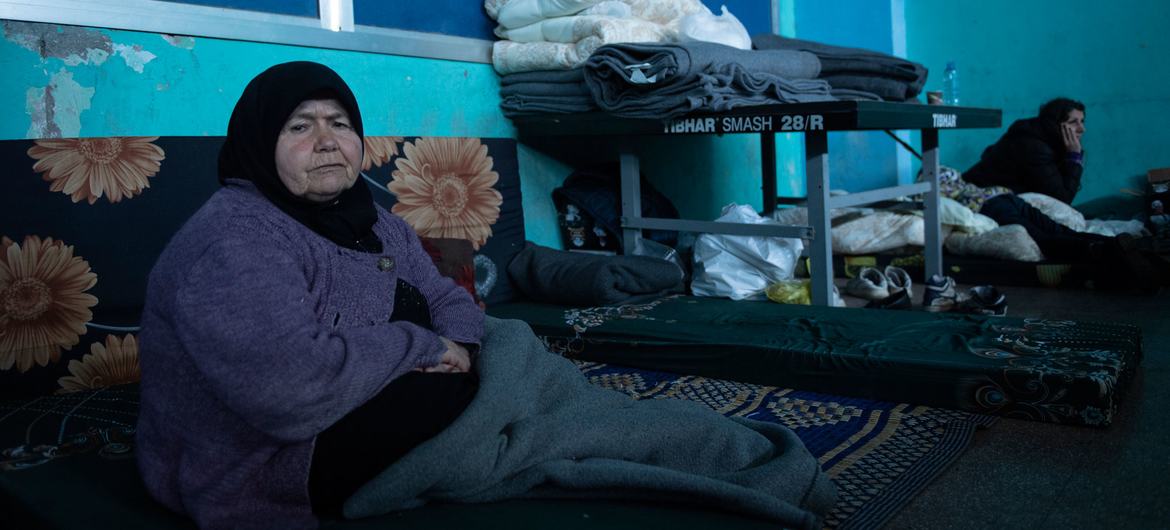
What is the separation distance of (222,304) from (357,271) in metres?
0.33

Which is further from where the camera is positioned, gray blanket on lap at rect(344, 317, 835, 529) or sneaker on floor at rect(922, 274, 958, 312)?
sneaker on floor at rect(922, 274, 958, 312)

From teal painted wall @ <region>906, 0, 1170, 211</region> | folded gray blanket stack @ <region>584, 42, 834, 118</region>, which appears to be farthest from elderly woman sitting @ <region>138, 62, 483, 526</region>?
teal painted wall @ <region>906, 0, 1170, 211</region>

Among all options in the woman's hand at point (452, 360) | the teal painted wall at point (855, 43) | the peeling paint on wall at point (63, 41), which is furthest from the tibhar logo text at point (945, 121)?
the peeling paint on wall at point (63, 41)

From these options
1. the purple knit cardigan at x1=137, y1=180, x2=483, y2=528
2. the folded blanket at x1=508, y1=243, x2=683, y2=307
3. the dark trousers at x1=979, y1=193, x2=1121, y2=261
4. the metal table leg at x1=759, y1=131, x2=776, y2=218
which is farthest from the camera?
the metal table leg at x1=759, y1=131, x2=776, y2=218

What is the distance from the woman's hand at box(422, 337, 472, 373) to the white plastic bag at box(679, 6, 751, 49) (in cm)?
225

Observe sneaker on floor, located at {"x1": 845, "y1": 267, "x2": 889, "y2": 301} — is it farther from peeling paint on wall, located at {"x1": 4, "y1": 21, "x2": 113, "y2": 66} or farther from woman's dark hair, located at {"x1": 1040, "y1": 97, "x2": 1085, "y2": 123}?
peeling paint on wall, located at {"x1": 4, "y1": 21, "x2": 113, "y2": 66}

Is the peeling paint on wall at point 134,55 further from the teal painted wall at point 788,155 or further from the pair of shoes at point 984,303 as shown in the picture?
the pair of shoes at point 984,303

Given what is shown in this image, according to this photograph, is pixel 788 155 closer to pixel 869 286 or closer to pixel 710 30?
pixel 869 286

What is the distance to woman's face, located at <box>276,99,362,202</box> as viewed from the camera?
5.57ft

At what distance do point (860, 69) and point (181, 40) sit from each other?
2688mm

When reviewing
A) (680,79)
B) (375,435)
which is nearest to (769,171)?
(680,79)

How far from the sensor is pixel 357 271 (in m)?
1.75

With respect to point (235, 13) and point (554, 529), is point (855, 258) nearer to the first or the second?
A: point (235, 13)

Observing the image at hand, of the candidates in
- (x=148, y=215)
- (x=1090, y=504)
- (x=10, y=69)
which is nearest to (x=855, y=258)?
(x=1090, y=504)
